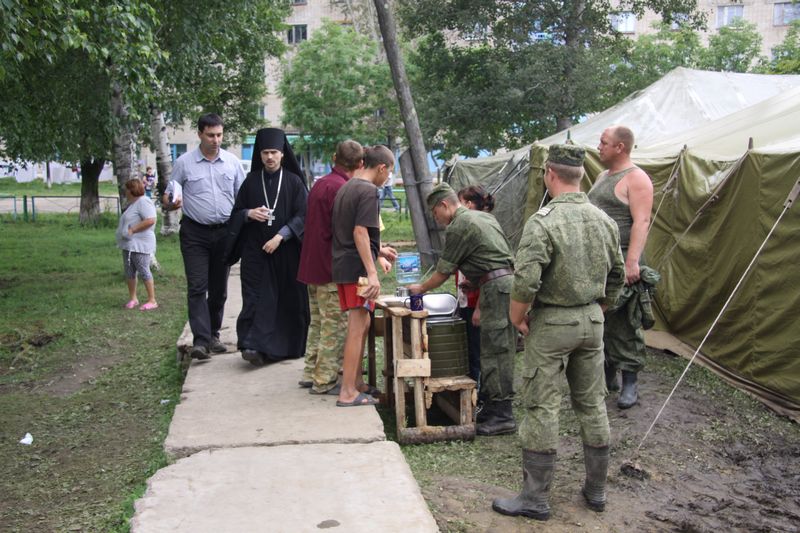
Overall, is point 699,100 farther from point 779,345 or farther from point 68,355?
point 68,355

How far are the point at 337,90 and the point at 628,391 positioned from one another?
1132 inches

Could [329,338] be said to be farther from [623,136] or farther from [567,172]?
[623,136]

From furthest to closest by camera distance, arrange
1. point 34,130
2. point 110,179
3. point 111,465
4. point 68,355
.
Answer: point 110,179
point 34,130
point 68,355
point 111,465

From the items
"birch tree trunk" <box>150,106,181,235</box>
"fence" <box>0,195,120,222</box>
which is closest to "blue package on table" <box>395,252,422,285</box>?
"birch tree trunk" <box>150,106,181,235</box>

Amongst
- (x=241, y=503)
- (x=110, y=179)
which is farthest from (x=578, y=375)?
(x=110, y=179)

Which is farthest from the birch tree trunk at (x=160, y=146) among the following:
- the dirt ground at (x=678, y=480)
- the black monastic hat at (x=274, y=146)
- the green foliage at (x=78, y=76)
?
the dirt ground at (x=678, y=480)

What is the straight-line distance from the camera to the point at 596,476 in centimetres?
432

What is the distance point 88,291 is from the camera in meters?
12.6

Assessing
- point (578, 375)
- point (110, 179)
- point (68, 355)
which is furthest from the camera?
point (110, 179)

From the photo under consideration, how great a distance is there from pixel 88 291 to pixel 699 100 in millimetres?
9231

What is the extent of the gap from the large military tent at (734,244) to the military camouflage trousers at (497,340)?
7.19 ft

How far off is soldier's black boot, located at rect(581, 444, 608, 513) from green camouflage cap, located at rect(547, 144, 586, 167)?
1.40m

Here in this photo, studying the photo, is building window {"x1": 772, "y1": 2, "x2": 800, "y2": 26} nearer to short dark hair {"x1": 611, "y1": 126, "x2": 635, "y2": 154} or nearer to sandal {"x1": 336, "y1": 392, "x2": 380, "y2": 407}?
short dark hair {"x1": 611, "y1": 126, "x2": 635, "y2": 154}

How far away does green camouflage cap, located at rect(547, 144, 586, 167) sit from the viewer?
426 cm
